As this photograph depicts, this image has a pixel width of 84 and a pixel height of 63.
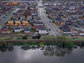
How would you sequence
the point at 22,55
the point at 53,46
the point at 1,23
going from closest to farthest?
the point at 22,55
the point at 53,46
the point at 1,23

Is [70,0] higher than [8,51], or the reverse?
[70,0]

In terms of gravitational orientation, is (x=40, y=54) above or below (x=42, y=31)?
below

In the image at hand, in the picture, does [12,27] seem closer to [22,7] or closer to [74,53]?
[74,53]

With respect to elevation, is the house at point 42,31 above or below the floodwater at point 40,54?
above

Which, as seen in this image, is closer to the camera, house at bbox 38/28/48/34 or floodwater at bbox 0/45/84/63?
floodwater at bbox 0/45/84/63

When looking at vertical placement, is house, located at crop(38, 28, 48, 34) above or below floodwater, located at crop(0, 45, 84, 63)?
above

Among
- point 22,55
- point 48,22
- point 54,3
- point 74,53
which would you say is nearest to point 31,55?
point 22,55

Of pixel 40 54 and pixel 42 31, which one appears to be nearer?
pixel 40 54

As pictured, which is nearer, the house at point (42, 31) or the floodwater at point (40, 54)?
the floodwater at point (40, 54)
